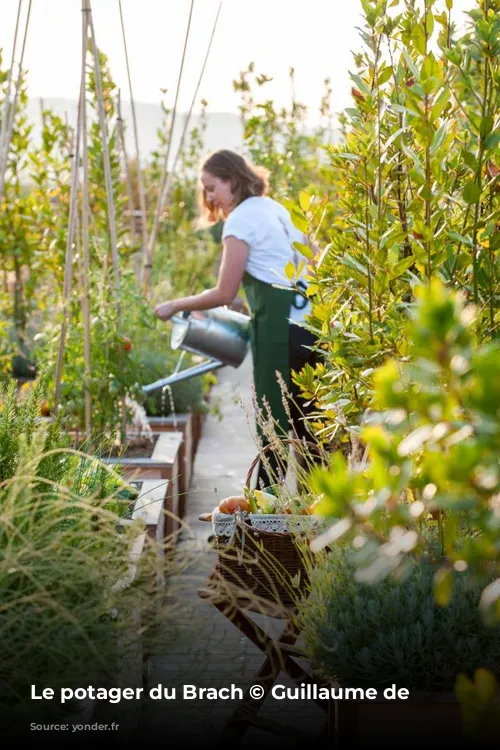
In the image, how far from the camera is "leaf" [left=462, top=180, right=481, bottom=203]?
2.02 meters

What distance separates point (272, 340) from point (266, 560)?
2.07 m

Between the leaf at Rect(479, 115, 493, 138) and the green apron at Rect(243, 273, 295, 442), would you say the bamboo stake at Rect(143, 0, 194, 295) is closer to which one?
the green apron at Rect(243, 273, 295, 442)

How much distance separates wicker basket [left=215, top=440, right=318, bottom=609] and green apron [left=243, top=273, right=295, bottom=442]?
1.90m

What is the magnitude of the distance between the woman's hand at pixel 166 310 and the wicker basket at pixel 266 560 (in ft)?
6.92

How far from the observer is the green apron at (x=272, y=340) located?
430 centimetres

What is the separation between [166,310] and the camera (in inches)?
175

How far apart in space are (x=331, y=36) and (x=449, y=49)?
159 centimetres

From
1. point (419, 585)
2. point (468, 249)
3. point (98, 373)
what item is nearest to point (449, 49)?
point (468, 249)

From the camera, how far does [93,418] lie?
4445 mm

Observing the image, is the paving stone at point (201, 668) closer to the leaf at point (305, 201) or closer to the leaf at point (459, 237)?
the leaf at point (305, 201)

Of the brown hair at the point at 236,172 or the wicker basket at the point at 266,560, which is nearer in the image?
the wicker basket at the point at 266,560

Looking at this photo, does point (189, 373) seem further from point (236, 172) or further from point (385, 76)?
point (385, 76)

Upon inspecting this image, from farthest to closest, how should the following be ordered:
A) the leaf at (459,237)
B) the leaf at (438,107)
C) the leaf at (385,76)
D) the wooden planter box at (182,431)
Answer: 1. the wooden planter box at (182,431)
2. the leaf at (385,76)
3. the leaf at (459,237)
4. the leaf at (438,107)

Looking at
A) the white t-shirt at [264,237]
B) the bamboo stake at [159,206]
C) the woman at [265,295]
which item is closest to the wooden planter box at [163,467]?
the woman at [265,295]
